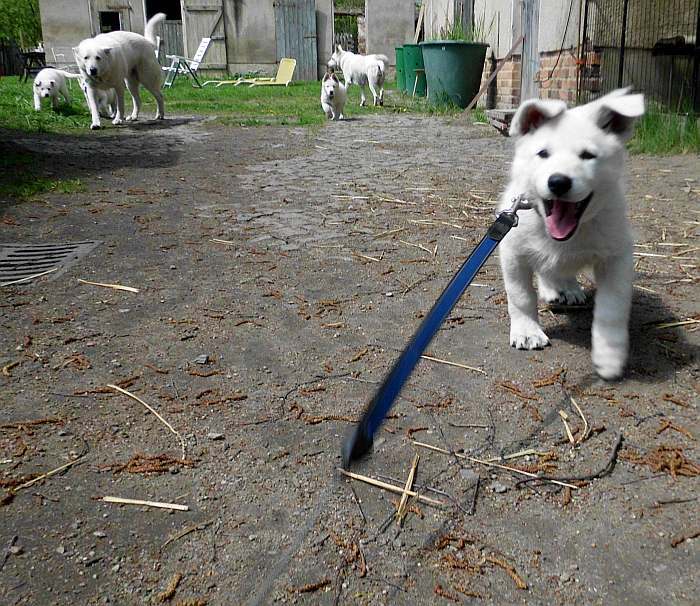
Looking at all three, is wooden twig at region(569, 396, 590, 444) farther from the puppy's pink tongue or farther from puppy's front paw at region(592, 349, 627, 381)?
the puppy's pink tongue

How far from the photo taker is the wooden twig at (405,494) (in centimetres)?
194

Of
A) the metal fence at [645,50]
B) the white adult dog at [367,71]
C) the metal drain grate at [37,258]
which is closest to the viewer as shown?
the metal drain grate at [37,258]

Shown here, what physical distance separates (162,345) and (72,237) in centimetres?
230

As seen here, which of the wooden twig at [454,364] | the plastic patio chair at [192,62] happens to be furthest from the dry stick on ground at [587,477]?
the plastic patio chair at [192,62]

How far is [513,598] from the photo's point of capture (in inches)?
64.6

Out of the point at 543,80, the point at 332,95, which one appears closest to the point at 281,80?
the point at 332,95

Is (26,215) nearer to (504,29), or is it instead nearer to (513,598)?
(513,598)

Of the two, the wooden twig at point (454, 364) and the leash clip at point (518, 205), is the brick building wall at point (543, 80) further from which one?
the wooden twig at point (454, 364)

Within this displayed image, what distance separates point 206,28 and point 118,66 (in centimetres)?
1919

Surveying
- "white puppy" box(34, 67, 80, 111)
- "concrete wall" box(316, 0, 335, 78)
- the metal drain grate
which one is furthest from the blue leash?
"concrete wall" box(316, 0, 335, 78)

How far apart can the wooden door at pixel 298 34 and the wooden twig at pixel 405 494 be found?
97.9ft

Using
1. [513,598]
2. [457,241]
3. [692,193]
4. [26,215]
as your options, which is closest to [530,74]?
[692,193]

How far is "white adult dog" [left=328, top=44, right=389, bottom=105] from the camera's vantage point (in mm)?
16812

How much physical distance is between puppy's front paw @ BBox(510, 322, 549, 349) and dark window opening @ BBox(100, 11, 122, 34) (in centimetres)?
3172
